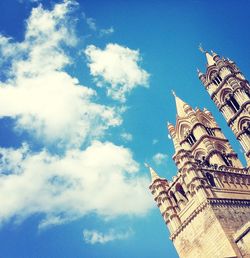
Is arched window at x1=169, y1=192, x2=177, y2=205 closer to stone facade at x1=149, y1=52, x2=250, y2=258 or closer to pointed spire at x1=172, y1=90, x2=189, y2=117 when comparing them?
stone facade at x1=149, y1=52, x2=250, y2=258

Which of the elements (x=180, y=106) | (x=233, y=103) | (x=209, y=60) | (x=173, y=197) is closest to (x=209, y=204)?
(x=173, y=197)

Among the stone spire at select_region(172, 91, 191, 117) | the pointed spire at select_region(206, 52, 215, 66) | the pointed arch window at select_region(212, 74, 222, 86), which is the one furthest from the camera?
the pointed spire at select_region(206, 52, 215, 66)

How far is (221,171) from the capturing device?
129 ft

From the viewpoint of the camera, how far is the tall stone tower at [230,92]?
4597 centimetres

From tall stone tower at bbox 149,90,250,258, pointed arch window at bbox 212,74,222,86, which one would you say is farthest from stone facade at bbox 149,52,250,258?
pointed arch window at bbox 212,74,222,86

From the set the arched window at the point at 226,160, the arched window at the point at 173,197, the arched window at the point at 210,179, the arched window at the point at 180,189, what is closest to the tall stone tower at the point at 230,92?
the arched window at the point at 226,160

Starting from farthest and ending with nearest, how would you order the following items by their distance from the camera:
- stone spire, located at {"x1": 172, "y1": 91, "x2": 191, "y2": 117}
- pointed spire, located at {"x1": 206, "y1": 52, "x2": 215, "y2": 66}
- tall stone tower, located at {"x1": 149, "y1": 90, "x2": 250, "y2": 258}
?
pointed spire, located at {"x1": 206, "y1": 52, "x2": 215, "y2": 66}, stone spire, located at {"x1": 172, "y1": 91, "x2": 191, "y2": 117}, tall stone tower, located at {"x1": 149, "y1": 90, "x2": 250, "y2": 258}

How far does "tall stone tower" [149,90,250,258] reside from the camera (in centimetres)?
3300

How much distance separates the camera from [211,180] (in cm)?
3812

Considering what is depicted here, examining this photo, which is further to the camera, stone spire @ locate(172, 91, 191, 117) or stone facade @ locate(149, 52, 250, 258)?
stone spire @ locate(172, 91, 191, 117)

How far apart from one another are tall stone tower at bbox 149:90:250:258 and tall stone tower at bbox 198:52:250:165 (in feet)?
8.07

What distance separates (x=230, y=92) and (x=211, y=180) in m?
15.4

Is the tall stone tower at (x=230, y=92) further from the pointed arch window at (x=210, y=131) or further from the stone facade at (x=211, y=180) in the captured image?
the pointed arch window at (x=210, y=131)

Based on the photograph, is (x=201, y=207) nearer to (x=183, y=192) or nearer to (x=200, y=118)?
(x=183, y=192)
